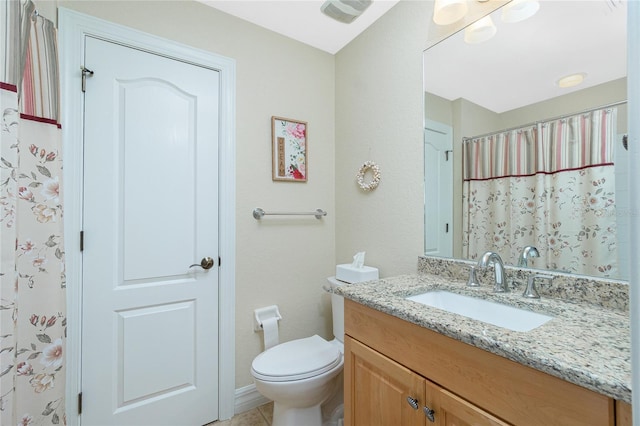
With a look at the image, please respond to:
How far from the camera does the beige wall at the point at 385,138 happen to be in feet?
5.13

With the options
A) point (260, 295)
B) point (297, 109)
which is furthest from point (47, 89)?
point (260, 295)

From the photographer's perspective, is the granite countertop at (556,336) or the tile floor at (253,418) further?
the tile floor at (253,418)

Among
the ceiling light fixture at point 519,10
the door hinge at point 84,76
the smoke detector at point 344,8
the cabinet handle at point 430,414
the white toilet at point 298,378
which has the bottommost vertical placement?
the white toilet at point 298,378

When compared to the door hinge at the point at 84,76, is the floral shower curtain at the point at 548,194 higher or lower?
lower

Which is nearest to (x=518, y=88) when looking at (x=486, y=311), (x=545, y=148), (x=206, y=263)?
(x=545, y=148)

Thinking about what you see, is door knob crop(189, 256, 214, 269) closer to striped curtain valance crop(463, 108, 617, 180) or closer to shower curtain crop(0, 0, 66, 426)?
shower curtain crop(0, 0, 66, 426)

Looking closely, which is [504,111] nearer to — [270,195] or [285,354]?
[270,195]

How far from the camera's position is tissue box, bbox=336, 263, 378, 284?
5.56 ft

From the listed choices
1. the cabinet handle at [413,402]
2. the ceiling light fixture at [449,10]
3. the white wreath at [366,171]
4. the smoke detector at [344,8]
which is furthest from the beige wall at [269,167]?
the cabinet handle at [413,402]

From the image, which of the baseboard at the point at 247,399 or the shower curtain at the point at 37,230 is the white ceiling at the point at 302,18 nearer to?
the shower curtain at the point at 37,230

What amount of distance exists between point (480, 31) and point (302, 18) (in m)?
1.03

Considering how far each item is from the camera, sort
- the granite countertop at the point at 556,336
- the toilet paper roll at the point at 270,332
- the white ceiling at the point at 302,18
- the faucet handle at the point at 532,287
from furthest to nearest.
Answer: the toilet paper roll at the point at 270,332, the white ceiling at the point at 302,18, the faucet handle at the point at 532,287, the granite countertop at the point at 556,336

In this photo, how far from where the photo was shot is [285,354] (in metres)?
1.52

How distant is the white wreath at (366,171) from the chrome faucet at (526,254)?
0.85 metres
